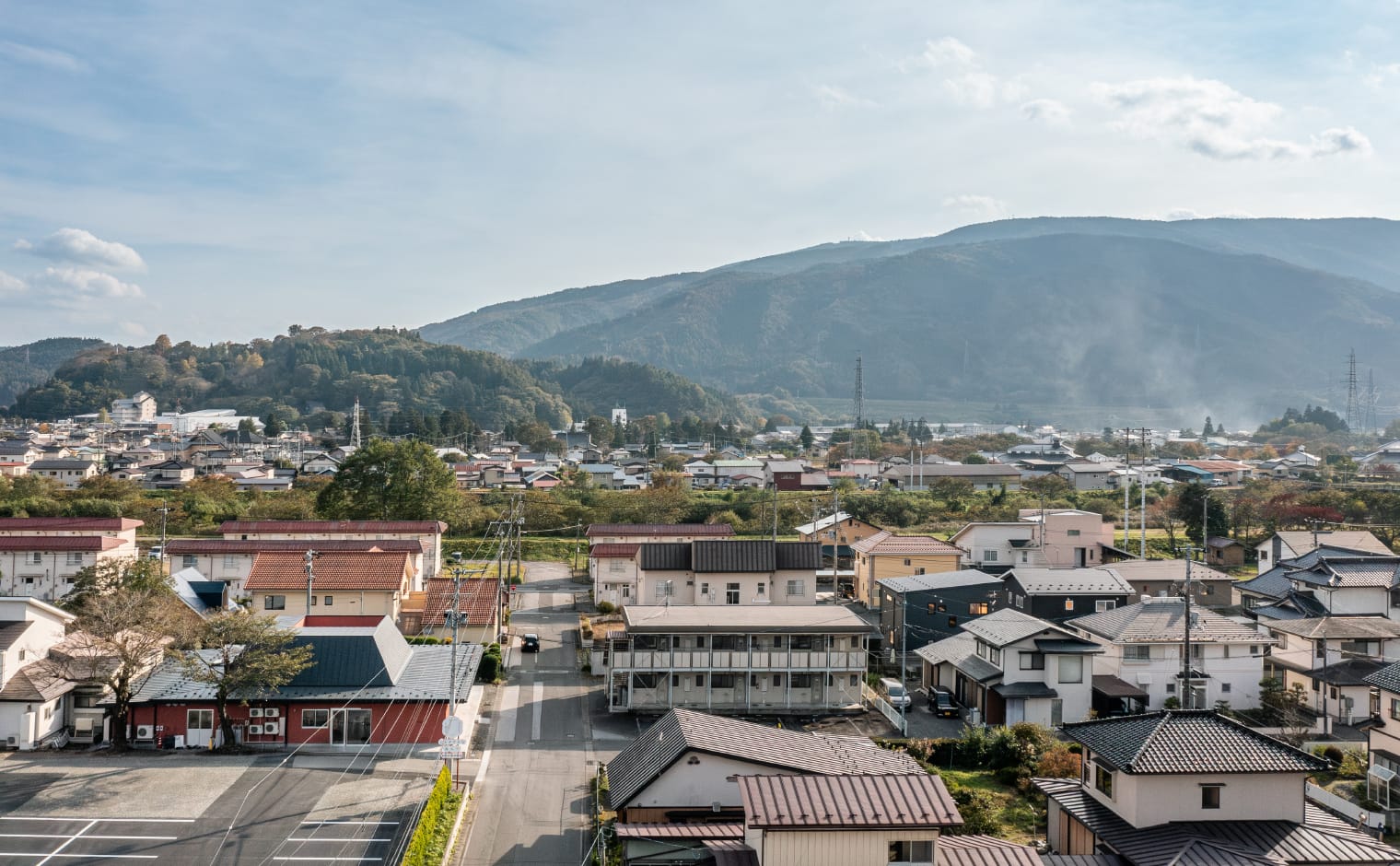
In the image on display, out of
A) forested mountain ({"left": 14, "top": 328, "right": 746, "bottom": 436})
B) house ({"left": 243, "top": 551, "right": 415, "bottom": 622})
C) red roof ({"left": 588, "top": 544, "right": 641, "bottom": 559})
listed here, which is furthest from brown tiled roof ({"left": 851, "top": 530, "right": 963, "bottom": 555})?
forested mountain ({"left": 14, "top": 328, "right": 746, "bottom": 436})

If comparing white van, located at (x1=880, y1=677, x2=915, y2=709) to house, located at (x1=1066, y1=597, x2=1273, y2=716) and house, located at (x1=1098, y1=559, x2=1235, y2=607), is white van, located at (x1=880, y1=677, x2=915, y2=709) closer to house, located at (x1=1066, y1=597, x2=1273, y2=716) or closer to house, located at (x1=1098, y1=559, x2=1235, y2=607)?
house, located at (x1=1066, y1=597, x2=1273, y2=716)

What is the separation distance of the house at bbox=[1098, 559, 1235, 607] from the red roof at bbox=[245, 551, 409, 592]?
2118cm

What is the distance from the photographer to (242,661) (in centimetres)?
1936

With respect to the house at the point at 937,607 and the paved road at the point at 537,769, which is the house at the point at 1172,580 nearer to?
the house at the point at 937,607

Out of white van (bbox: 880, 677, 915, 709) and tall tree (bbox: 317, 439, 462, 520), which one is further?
tall tree (bbox: 317, 439, 462, 520)

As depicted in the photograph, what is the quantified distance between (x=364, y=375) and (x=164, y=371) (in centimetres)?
3681

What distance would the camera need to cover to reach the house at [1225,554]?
43.8m

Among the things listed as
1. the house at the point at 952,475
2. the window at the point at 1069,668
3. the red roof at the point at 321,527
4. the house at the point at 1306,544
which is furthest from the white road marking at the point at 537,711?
the house at the point at 952,475

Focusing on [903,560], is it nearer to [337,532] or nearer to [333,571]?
[333,571]

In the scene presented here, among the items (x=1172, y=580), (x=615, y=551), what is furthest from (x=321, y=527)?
(x=1172, y=580)

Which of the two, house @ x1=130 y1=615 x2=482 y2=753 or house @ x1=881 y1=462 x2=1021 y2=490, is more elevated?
house @ x1=881 y1=462 x2=1021 y2=490

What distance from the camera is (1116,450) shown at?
349ft

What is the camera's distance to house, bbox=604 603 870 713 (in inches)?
901

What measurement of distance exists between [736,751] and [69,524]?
3161cm
